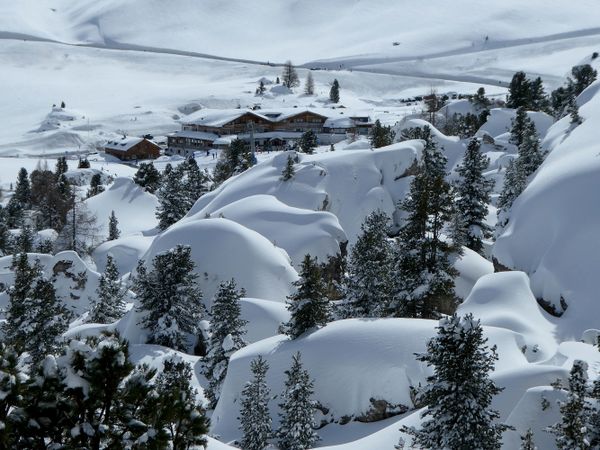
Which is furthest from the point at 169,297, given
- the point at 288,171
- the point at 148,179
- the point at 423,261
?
the point at 148,179

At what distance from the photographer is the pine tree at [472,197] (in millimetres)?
46375

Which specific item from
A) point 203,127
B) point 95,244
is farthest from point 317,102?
point 95,244

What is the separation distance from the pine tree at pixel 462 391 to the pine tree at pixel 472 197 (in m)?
31.4

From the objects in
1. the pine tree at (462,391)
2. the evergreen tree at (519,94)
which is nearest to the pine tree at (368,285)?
the pine tree at (462,391)

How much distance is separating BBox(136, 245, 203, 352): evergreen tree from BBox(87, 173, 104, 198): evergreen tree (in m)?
52.9

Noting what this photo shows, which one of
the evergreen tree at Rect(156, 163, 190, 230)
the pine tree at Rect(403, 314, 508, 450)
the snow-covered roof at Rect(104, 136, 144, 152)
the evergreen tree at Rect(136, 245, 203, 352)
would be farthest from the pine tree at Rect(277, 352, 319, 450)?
the snow-covered roof at Rect(104, 136, 144, 152)

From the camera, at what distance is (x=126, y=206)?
3046 inches

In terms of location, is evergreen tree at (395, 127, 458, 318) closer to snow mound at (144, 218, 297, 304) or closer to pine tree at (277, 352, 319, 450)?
pine tree at (277, 352, 319, 450)

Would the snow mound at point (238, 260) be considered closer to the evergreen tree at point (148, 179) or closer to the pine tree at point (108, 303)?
the pine tree at point (108, 303)

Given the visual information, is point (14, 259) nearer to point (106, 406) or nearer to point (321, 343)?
point (321, 343)

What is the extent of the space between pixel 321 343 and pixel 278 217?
2492cm

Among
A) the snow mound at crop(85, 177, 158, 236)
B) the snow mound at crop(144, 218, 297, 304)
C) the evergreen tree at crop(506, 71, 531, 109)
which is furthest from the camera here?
the evergreen tree at crop(506, 71, 531, 109)

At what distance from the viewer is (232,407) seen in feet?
87.6

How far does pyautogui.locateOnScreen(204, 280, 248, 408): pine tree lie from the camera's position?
97.3 feet
